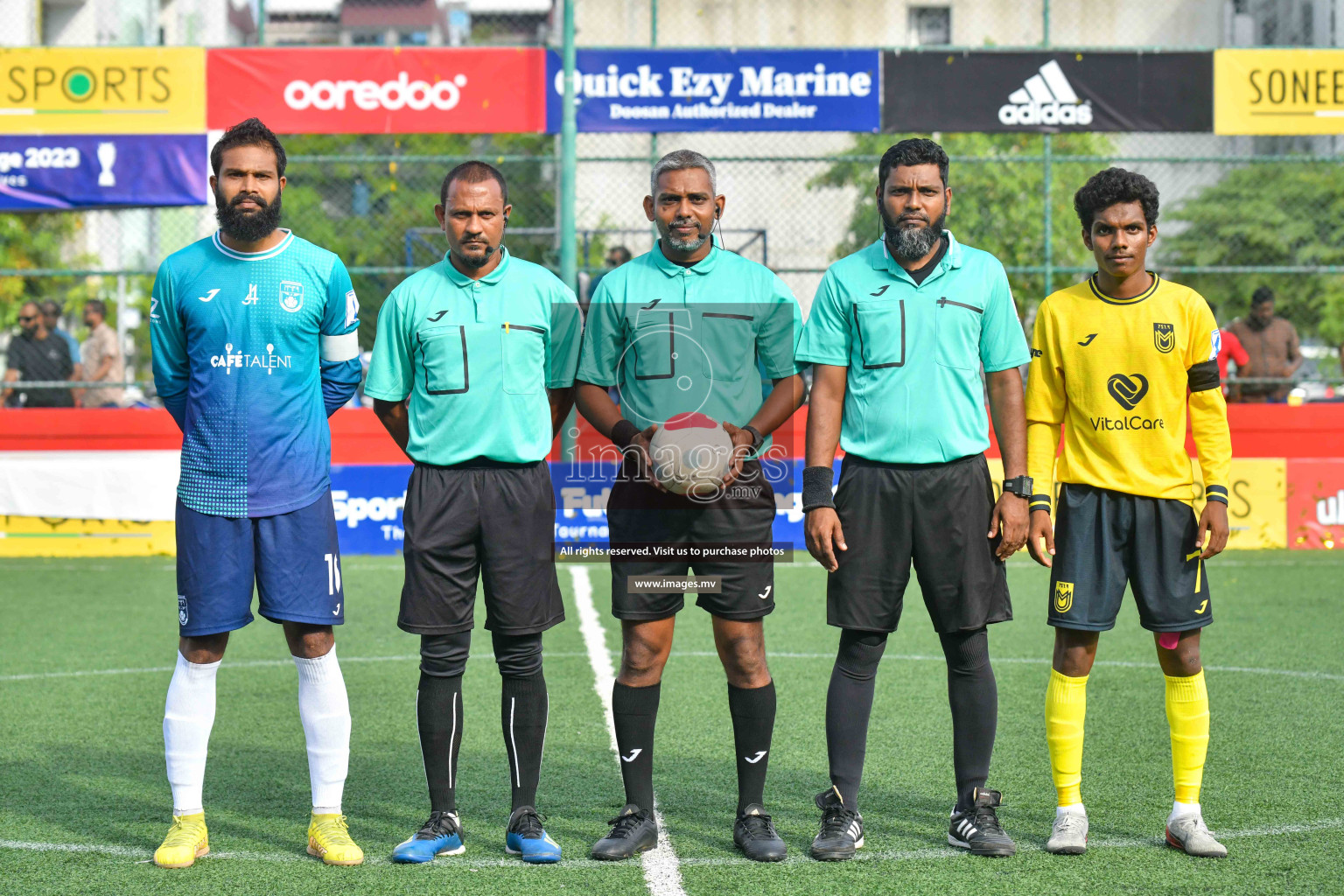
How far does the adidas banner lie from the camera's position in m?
12.9

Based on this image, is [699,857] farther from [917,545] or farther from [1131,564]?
[1131,564]

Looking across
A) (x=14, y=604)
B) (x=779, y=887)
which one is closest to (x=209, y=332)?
(x=779, y=887)

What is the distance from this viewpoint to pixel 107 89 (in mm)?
12703

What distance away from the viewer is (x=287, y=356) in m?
4.46

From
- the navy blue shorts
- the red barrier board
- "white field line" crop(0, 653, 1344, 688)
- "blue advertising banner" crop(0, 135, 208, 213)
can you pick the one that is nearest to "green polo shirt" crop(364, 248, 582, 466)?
the navy blue shorts

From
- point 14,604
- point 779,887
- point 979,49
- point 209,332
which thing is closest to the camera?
point 779,887

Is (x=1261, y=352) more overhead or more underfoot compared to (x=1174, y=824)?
more overhead

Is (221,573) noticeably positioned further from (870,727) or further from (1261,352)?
(1261,352)

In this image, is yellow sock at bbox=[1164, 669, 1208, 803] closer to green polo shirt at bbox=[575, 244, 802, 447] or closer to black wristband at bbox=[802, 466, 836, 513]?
black wristband at bbox=[802, 466, 836, 513]

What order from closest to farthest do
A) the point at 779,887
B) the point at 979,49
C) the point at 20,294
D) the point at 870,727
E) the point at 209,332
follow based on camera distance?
the point at 779,887
the point at 209,332
the point at 870,727
the point at 979,49
the point at 20,294

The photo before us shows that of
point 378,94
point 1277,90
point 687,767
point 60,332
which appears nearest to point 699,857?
point 687,767

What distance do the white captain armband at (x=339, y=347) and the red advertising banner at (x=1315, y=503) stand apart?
401 inches

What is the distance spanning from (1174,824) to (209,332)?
3.45 m

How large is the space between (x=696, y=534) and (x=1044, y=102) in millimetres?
9927
